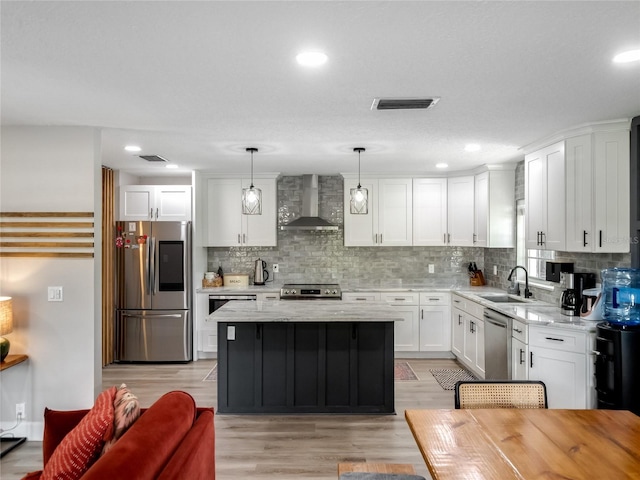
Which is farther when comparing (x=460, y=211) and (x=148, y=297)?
(x=460, y=211)

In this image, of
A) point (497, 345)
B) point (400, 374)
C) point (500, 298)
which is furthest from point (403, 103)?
point (400, 374)

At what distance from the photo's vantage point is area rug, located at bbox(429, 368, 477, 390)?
456 cm

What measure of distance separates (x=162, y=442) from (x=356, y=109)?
2329 millimetres

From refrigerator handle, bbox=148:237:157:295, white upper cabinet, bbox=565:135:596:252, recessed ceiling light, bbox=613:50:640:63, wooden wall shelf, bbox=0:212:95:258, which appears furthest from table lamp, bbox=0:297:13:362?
white upper cabinet, bbox=565:135:596:252

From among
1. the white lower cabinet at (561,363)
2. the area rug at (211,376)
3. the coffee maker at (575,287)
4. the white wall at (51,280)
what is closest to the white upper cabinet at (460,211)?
the coffee maker at (575,287)

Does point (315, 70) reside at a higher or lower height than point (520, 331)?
higher

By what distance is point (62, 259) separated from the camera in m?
3.33

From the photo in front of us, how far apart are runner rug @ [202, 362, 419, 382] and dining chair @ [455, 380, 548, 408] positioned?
8.75ft

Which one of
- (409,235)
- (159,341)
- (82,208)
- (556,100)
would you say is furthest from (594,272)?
(159,341)

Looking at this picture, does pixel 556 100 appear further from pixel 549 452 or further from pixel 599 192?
pixel 549 452

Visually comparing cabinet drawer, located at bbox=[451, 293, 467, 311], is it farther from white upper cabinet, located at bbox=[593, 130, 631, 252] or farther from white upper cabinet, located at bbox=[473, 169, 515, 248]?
white upper cabinet, located at bbox=[593, 130, 631, 252]

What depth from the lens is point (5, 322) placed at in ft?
10.1

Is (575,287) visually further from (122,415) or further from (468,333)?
Answer: (122,415)

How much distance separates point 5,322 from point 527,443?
348cm
